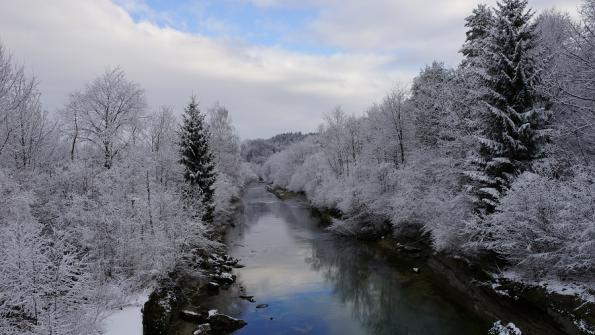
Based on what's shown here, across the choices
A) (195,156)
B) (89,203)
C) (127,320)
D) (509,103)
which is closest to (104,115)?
(195,156)

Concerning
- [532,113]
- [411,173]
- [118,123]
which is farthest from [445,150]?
[118,123]

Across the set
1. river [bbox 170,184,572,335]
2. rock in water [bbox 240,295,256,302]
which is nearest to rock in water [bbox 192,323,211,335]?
river [bbox 170,184,572,335]

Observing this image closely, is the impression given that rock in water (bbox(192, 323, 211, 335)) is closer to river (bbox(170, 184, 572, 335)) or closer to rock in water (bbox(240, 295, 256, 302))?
river (bbox(170, 184, 572, 335))

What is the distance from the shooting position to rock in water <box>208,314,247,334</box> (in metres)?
16.9

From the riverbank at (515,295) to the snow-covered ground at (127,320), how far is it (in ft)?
48.4

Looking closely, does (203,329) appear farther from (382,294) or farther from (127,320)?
(382,294)

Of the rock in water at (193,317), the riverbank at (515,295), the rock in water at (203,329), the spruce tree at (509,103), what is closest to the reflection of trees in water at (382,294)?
the riverbank at (515,295)

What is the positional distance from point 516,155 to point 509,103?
9.00 feet

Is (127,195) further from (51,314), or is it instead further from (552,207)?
(552,207)

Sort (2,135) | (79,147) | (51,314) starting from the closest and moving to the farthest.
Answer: (51,314), (2,135), (79,147)

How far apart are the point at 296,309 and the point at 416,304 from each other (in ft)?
20.1

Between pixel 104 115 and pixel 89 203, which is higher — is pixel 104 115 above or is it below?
above

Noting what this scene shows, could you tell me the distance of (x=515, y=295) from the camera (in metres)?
17.0

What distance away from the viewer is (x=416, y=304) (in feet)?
64.7
